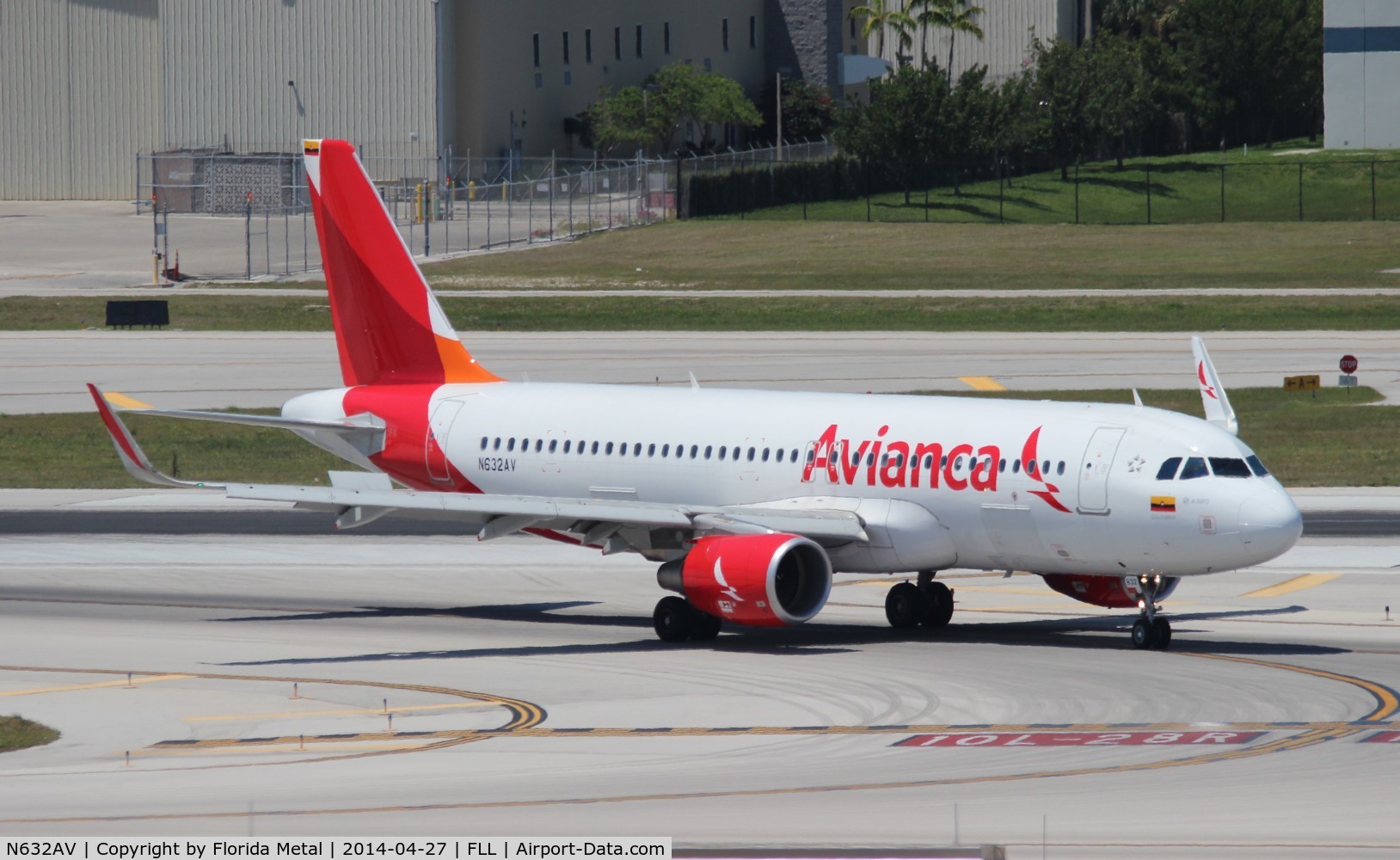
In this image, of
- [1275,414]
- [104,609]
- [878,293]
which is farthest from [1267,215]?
[104,609]

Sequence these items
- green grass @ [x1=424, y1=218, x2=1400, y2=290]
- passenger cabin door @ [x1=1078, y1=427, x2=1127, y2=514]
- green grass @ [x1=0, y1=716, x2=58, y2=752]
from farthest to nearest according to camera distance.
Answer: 1. green grass @ [x1=424, y1=218, x2=1400, y2=290]
2. passenger cabin door @ [x1=1078, y1=427, x2=1127, y2=514]
3. green grass @ [x1=0, y1=716, x2=58, y2=752]

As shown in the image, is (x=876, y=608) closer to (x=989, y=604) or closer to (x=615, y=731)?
(x=989, y=604)

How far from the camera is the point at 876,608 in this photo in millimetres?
36375

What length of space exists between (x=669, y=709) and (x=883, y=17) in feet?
450

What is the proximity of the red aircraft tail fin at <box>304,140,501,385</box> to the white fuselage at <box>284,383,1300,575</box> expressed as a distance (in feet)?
4.51

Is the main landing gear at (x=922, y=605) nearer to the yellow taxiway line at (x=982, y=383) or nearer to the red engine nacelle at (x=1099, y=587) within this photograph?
the red engine nacelle at (x=1099, y=587)

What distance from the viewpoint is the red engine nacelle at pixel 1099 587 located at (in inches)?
1262

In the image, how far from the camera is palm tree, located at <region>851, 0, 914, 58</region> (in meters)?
157

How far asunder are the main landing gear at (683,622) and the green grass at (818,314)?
49171 millimetres

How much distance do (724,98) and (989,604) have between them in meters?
107

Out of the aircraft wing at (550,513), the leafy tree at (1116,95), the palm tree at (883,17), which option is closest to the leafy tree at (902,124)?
the leafy tree at (1116,95)

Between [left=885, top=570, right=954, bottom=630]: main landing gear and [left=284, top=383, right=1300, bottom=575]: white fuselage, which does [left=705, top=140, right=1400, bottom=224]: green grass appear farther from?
[left=885, top=570, right=954, bottom=630]: main landing gear

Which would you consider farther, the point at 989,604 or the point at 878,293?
the point at 878,293

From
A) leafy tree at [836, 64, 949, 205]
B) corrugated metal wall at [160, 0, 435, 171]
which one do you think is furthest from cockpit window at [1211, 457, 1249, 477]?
leafy tree at [836, 64, 949, 205]
